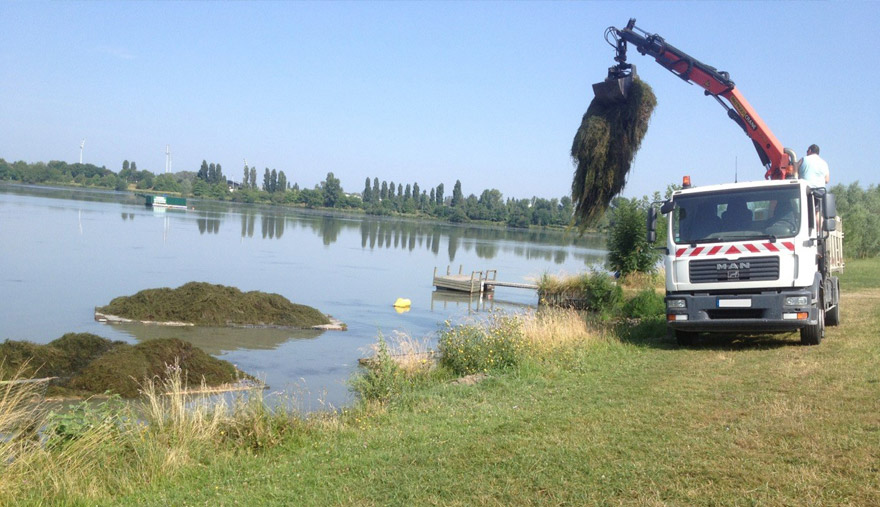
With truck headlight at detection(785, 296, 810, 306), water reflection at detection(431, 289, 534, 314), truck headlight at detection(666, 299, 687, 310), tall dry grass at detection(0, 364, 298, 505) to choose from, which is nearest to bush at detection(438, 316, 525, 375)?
truck headlight at detection(666, 299, 687, 310)

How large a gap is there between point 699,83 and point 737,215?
5.84m

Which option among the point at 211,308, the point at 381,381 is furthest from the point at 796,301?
the point at 211,308

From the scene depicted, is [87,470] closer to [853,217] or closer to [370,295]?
[370,295]

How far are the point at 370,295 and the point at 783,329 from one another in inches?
1030

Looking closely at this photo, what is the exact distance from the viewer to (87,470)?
691 cm

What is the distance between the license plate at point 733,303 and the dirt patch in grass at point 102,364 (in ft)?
32.2

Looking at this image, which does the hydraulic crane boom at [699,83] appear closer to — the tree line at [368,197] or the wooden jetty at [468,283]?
the wooden jetty at [468,283]

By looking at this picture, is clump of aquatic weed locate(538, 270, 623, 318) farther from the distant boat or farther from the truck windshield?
the distant boat

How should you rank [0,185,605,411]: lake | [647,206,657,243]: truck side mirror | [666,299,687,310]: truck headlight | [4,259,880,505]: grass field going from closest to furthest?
[4,259,880,505]: grass field < [666,299,687,310]: truck headlight < [647,206,657,243]: truck side mirror < [0,185,605,411]: lake

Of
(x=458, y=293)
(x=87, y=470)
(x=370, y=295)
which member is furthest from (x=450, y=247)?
(x=87, y=470)

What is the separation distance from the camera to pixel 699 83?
1623 centimetres

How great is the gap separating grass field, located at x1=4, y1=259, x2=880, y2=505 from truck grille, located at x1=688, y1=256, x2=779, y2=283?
146cm

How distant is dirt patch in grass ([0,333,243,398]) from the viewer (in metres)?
14.3

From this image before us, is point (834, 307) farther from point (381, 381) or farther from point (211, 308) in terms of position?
point (211, 308)
